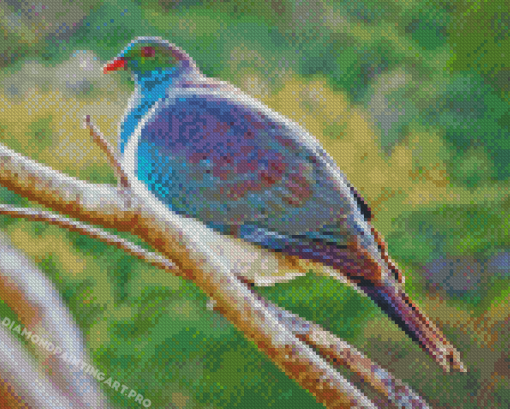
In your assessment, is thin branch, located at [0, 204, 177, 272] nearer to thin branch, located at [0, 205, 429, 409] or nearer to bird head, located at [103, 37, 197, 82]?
thin branch, located at [0, 205, 429, 409]

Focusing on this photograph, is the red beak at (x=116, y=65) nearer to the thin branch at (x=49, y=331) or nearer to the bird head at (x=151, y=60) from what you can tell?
the bird head at (x=151, y=60)

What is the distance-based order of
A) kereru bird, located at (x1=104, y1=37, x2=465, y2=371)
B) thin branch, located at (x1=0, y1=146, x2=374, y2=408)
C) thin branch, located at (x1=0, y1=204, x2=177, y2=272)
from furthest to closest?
kereru bird, located at (x1=104, y1=37, x2=465, y2=371) → thin branch, located at (x1=0, y1=204, x2=177, y2=272) → thin branch, located at (x1=0, y1=146, x2=374, y2=408)

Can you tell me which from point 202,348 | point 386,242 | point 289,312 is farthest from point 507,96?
point 202,348

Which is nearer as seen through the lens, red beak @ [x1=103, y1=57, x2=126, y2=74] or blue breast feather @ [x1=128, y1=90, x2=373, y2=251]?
blue breast feather @ [x1=128, y1=90, x2=373, y2=251]

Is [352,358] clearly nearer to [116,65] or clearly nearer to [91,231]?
[91,231]

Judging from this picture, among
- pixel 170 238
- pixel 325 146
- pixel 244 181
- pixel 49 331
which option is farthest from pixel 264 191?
pixel 49 331

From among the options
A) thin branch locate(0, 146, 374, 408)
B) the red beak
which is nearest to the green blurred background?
the red beak

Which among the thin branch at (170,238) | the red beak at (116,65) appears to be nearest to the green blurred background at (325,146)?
the red beak at (116,65)
